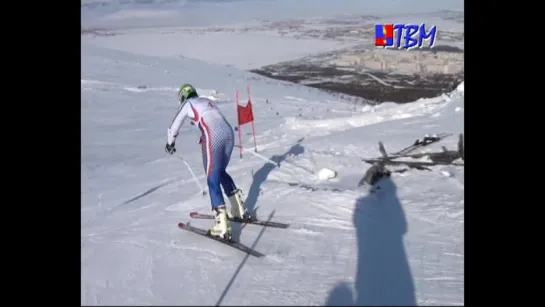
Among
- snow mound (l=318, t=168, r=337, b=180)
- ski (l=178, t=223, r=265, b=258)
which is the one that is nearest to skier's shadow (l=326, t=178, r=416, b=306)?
ski (l=178, t=223, r=265, b=258)

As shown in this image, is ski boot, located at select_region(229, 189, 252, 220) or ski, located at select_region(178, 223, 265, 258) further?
ski boot, located at select_region(229, 189, 252, 220)

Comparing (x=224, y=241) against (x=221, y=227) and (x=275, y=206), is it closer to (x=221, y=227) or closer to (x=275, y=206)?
(x=221, y=227)

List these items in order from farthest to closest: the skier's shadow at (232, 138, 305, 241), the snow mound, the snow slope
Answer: the snow mound
the skier's shadow at (232, 138, 305, 241)
the snow slope

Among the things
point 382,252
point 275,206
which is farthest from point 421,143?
point 382,252

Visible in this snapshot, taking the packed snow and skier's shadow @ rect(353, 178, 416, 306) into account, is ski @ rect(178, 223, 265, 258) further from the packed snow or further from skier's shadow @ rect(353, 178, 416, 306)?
skier's shadow @ rect(353, 178, 416, 306)

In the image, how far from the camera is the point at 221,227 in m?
3.90

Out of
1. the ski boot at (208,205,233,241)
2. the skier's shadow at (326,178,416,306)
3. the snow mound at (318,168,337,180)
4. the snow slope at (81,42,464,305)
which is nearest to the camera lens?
the skier's shadow at (326,178,416,306)

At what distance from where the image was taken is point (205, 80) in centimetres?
870

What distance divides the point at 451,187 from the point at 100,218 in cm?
316

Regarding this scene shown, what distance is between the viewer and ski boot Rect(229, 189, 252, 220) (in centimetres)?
432

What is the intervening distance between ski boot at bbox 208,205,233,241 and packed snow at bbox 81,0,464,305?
0.09m

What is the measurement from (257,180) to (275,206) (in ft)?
2.99
